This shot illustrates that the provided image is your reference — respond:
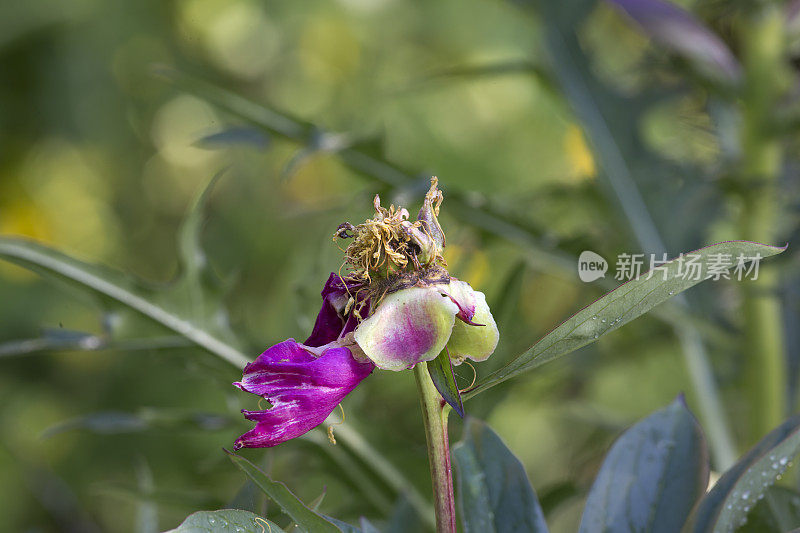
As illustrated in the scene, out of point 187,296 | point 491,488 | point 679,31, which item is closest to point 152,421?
point 187,296

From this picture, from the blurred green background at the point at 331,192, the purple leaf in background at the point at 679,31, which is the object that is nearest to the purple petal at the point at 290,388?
the blurred green background at the point at 331,192

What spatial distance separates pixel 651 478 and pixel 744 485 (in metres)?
0.04

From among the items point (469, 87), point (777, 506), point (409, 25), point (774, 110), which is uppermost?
point (409, 25)

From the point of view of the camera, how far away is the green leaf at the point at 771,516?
239 millimetres

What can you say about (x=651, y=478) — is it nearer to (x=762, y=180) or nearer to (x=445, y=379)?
(x=445, y=379)

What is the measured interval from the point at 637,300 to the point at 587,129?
1.29ft

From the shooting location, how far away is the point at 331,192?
117 centimetres

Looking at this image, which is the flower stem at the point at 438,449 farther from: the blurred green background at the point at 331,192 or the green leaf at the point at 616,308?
the blurred green background at the point at 331,192

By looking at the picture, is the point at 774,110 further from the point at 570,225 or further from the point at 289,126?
the point at 570,225

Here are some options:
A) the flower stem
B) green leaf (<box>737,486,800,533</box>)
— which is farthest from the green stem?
the flower stem

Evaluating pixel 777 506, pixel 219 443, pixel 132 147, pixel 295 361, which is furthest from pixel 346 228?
pixel 132 147

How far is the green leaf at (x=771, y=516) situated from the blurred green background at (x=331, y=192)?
0.17m

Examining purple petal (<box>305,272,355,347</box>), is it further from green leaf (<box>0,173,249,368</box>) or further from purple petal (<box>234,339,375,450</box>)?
green leaf (<box>0,173,249,368</box>)

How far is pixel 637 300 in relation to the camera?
0.20 meters
